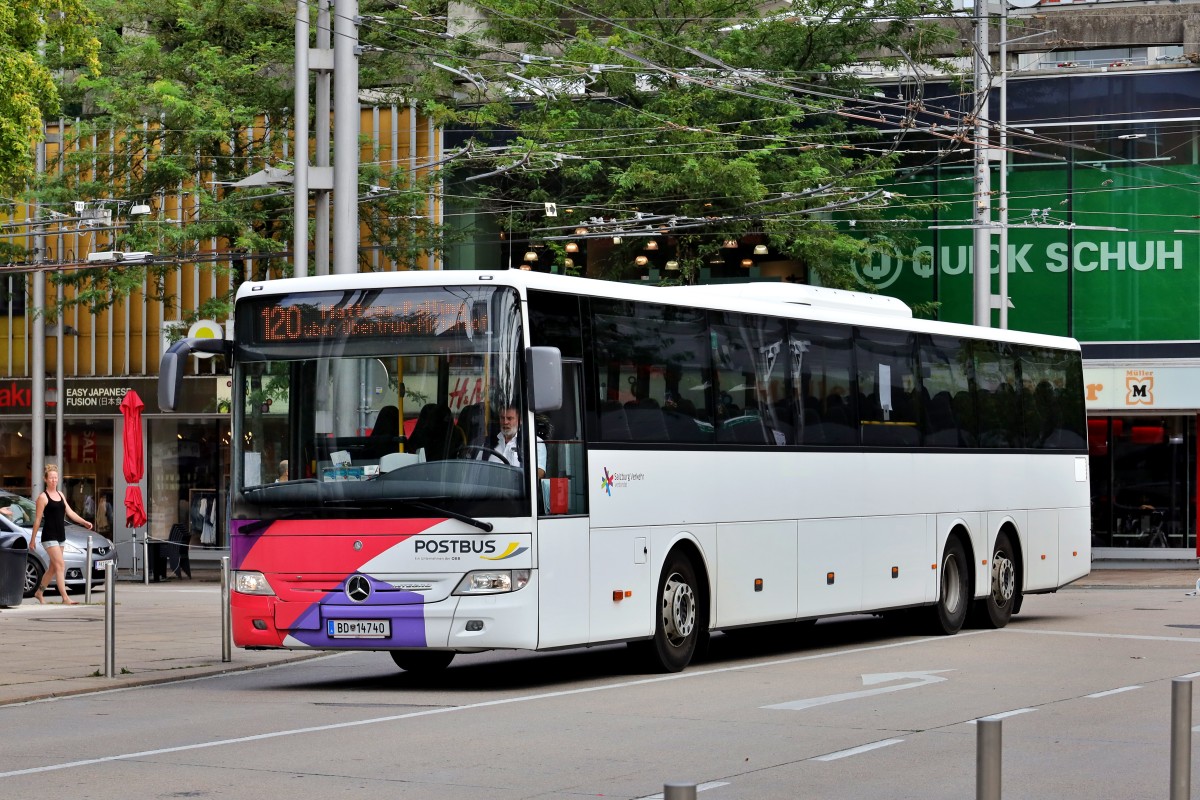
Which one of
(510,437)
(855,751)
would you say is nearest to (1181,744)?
(855,751)

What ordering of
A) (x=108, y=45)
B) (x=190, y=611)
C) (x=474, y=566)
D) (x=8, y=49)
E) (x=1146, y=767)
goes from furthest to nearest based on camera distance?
(x=108, y=45)
(x=190, y=611)
(x=8, y=49)
(x=474, y=566)
(x=1146, y=767)

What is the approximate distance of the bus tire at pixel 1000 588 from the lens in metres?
21.1

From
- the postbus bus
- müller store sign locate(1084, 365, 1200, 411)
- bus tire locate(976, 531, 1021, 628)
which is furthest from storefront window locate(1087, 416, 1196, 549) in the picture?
the postbus bus

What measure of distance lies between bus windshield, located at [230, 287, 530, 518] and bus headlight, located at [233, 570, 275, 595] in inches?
18.1

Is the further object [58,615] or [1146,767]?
[58,615]

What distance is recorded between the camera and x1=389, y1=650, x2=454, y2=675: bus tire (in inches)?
620

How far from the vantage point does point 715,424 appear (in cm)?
1617

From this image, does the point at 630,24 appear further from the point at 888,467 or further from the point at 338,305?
the point at 338,305

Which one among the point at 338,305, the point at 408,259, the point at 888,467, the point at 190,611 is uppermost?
the point at 408,259

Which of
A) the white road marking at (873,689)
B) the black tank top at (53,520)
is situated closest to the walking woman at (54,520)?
the black tank top at (53,520)

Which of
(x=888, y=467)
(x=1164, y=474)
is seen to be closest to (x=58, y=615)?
(x=888, y=467)

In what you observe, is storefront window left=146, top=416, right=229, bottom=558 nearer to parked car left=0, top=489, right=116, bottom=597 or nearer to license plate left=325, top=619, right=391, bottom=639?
parked car left=0, top=489, right=116, bottom=597

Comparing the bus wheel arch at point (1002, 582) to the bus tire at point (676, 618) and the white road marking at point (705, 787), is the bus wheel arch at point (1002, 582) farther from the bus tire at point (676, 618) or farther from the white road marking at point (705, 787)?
the white road marking at point (705, 787)

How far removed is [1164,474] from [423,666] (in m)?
24.2
